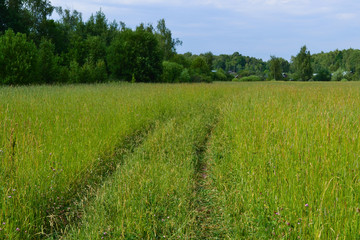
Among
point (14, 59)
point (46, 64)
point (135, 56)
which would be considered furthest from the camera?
point (135, 56)

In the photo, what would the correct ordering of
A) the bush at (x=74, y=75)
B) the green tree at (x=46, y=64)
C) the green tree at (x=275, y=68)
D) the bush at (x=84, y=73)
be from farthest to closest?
1. the green tree at (x=275, y=68)
2. the bush at (x=84, y=73)
3. the bush at (x=74, y=75)
4. the green tree at (x=46, y=64)

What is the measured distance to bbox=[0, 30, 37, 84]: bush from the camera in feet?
56.4

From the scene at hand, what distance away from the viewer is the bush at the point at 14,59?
56.4 feet

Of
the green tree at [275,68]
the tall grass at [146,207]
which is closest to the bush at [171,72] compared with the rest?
the tall grass at [146,207]

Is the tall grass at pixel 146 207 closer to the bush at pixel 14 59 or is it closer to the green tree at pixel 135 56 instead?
the bush at pixel 14 59

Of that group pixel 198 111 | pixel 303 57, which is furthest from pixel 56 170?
pixel 303 57

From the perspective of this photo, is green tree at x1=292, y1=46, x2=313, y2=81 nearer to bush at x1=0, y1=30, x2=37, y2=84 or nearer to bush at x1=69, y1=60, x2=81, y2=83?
bush at x1=69, y1=60, x2=81, y2=83

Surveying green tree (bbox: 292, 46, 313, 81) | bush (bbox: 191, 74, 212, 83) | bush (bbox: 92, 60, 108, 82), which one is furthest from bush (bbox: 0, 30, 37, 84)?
green tree (bbox: 292, 46, 313, 81)

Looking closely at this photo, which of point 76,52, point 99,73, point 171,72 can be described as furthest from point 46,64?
point 171,72

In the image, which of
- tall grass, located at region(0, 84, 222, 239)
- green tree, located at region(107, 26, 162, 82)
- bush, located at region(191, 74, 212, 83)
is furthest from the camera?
bush, located at region(191, 74, 212, 83)

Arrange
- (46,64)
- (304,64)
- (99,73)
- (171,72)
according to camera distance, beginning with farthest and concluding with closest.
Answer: (304,64), (171,72), (99,73), (46,64)

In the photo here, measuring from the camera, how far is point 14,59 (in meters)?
17.4

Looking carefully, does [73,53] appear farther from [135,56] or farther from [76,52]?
[135,56]

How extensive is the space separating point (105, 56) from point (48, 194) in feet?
99.3
